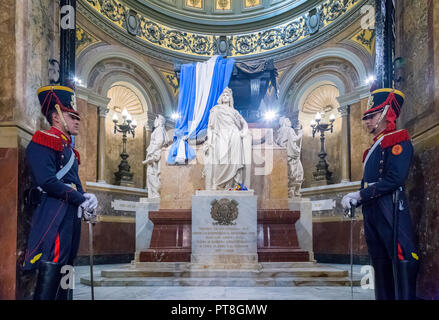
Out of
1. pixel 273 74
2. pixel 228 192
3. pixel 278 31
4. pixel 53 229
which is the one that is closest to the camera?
pixel 53 229

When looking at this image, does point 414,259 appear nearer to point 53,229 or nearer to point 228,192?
point 53,229

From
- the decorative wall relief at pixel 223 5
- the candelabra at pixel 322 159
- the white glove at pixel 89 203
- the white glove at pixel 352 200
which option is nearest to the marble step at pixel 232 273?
the white glove at pixel 352 200

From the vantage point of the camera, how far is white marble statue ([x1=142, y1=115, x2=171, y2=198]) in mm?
9156

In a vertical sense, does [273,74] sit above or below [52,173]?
above

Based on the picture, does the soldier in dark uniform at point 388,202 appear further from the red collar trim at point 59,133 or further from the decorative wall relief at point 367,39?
the decorative wall relief at point 367,39

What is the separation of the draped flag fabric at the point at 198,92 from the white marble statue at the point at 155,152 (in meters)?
0.76

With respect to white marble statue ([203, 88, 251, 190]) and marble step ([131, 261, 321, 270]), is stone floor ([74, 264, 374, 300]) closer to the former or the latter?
marble step ([131, 261, 321, 270])

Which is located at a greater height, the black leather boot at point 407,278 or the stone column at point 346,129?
the stone column at point 346,129

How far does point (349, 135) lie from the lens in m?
11.2

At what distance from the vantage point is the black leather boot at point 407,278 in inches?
113

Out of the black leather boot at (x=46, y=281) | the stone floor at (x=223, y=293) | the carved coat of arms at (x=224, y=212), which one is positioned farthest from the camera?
the carved coat of arms at (x=224, y=212)

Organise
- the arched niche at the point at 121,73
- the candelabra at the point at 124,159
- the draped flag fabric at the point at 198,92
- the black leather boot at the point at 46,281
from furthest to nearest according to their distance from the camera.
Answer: the candelabra at the point at 124,159 → the arched niche at the point at 121,73 → the draped flag fabric at the point at 198,92 → the black leather boot at the point at 46,281
